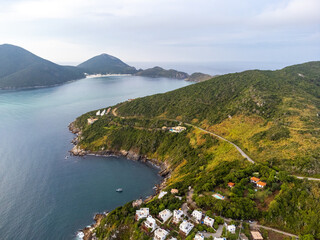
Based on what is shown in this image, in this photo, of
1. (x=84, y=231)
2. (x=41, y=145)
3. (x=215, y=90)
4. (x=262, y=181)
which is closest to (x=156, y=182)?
(x=84, y=231)

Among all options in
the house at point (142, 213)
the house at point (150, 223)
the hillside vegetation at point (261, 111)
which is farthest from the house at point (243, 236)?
the hillside vegetation at point (261, 111)

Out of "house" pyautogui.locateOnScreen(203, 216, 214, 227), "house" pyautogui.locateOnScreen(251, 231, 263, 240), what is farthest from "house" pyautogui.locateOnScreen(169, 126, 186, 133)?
"house" pyautogui.locateOnScreen(251, 231, 263, 240)

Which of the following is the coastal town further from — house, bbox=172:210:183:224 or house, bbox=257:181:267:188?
house, bbox=257:181:267:188

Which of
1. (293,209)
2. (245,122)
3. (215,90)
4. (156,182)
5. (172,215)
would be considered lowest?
(156,182)

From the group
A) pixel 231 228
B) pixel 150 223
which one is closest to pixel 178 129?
pixel 150 223

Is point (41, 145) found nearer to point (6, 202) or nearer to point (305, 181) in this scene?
point (6, 202)
